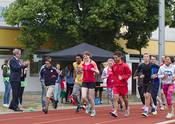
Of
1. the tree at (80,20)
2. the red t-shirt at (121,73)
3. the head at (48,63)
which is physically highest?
the tree at (80,20)

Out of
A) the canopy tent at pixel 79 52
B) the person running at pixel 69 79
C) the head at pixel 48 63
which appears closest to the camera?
the head at pixel 48 63

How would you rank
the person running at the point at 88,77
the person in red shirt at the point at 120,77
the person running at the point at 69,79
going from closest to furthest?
the person in red shirt at the point at 120,77
the person running at the point at 88,77
the person running at the point at 69,79

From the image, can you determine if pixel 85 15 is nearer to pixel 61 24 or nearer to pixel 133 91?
pixel 61 24

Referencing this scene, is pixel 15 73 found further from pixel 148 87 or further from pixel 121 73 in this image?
pixel 148 87

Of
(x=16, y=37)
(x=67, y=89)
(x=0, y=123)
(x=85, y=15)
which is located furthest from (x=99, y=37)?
(x=0, y=123)

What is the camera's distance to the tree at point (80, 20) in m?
29.6

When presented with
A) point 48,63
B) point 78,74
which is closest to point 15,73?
point 48,63

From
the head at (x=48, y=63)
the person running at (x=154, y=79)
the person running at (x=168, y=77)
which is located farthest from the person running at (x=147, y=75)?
the head at (x=48, y=63)

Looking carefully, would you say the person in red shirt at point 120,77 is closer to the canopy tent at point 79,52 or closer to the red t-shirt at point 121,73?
the red t-shirt at point 121,73

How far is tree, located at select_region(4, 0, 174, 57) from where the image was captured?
29.6 metres

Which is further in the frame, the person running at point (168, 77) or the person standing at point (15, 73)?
the person standing at point (15, 73)

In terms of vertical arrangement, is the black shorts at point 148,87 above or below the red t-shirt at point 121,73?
below

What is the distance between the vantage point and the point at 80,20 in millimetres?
30359

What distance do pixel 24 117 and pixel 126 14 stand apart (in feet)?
49.6
